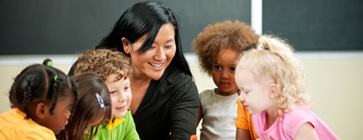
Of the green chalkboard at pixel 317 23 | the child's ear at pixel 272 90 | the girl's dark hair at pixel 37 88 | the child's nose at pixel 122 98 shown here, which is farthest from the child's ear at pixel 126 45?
the green chalkboard at pixel 317 23

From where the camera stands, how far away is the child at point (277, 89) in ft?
4.71

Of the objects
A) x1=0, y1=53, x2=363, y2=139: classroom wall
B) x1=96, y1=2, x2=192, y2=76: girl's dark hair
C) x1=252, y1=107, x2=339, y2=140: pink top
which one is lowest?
x1=0, y1=53, x2=363, y2=139: classroom wall

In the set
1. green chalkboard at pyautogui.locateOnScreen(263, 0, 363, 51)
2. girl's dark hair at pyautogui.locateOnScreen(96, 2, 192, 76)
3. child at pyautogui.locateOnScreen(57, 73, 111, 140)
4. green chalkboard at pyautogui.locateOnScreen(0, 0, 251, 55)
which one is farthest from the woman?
green chalkboard at pyautogui.locateOnScreen(263, 0, 363, 51)

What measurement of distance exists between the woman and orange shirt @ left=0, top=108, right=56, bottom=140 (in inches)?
24.6

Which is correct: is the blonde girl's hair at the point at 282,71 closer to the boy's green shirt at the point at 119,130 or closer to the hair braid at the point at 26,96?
the boy's green shirt at the point at 119,130

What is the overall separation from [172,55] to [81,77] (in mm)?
536

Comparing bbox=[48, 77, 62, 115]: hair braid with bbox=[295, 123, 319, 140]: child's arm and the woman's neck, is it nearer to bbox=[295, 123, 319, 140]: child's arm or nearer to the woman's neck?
the woman's neck

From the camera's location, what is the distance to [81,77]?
1.39 metres

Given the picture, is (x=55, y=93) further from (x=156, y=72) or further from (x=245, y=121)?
(x=245, y=121)

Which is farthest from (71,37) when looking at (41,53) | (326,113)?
(326,113)

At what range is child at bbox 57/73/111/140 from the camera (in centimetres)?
135

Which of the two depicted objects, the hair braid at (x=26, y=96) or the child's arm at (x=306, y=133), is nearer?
the hair braid at (x=26, y=96)

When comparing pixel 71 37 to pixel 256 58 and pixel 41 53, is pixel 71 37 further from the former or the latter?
pixel 256 58

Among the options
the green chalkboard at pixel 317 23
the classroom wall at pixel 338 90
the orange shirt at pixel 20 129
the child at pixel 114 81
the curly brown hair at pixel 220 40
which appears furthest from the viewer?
the classroom wall at pixel 338 90
